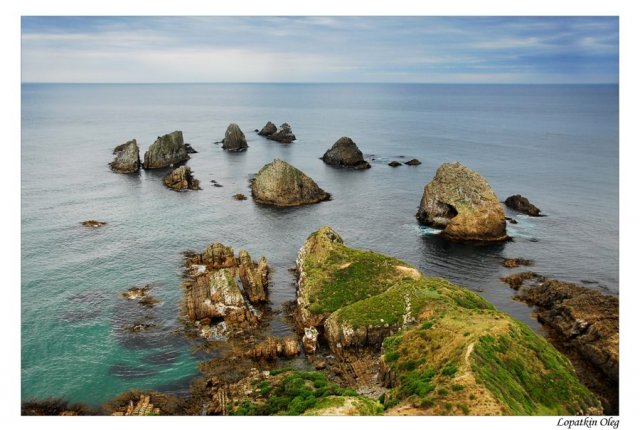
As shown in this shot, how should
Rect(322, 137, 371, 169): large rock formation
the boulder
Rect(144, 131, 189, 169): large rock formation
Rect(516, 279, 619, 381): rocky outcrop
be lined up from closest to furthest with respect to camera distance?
1. Rect(516, 279, 619, 381): rocky outcrop
2. Rect(144, 131, 189, 169): large rock formation
3. Rect(322, 137, 371, 169): large rock formation
4. the boulder

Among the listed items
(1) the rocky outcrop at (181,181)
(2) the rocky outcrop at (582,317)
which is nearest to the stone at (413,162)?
(1) the rocky outcrop at (181,181)

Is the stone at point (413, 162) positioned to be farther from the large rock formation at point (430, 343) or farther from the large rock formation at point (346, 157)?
the large rock formation at point (430, 343)

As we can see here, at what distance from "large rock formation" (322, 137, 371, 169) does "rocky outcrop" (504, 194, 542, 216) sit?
46.7m

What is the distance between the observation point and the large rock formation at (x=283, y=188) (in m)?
107

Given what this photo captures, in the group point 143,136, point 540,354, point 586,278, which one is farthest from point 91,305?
point 143,136

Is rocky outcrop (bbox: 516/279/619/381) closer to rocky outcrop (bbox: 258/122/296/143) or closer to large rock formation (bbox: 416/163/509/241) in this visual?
large rock formation (bbox: 416/163/509/241)

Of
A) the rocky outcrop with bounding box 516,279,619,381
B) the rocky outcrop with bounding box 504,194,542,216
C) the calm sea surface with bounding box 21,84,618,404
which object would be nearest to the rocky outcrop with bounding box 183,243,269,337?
the calm sea surface with bounding box 21,84,618,404

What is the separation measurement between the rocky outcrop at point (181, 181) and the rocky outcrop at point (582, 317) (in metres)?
78.5

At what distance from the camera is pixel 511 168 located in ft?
456

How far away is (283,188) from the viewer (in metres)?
107

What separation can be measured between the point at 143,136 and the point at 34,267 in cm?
12895

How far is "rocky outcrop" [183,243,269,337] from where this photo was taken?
5722 centimetres

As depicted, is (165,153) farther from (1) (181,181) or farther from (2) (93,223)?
(2) (93,223)

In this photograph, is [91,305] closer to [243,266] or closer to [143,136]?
[243,266]
